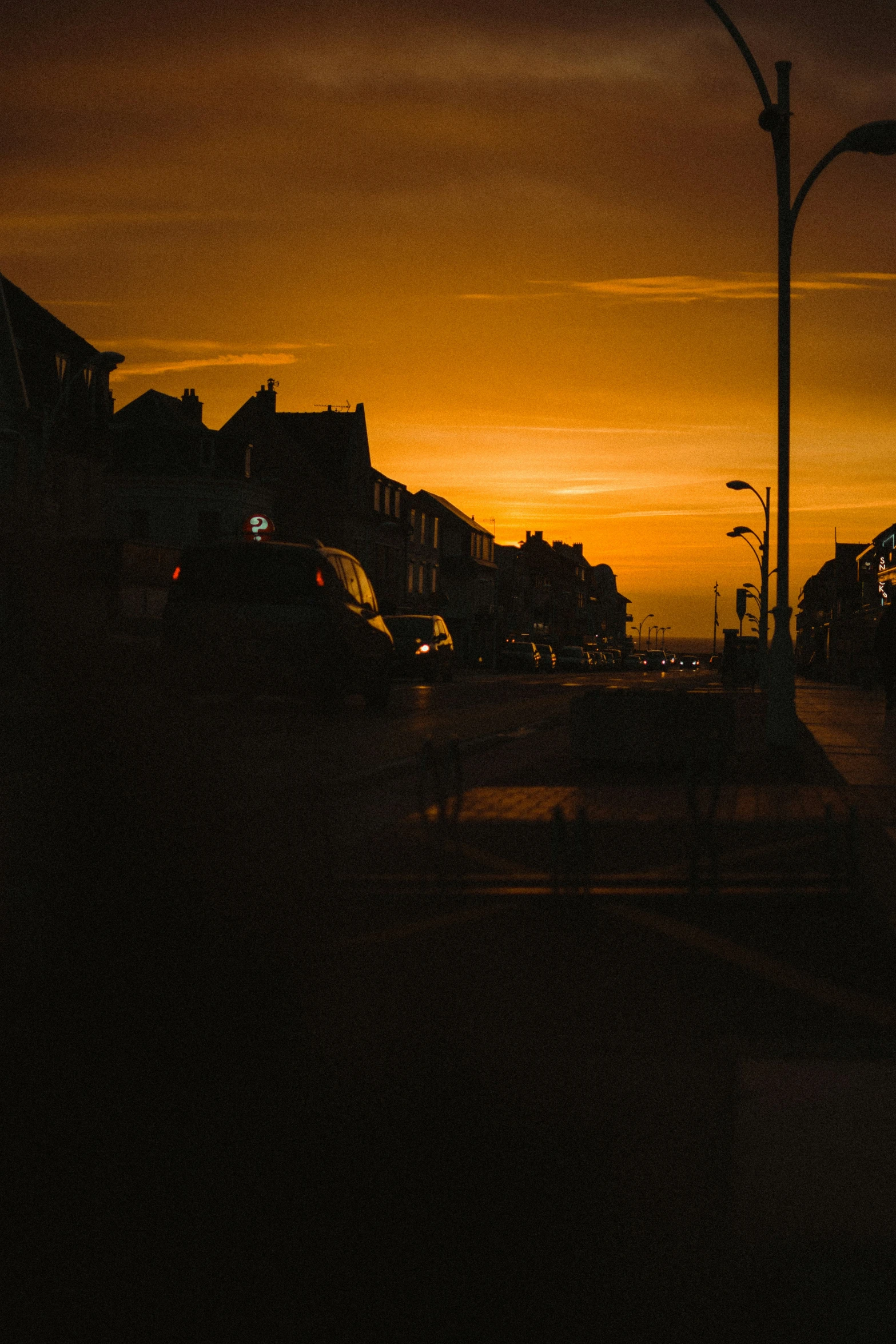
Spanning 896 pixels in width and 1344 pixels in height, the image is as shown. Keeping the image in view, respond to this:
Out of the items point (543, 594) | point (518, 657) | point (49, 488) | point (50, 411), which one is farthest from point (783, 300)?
point (543, 594)

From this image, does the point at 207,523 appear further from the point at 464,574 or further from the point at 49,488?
the point at 464,574

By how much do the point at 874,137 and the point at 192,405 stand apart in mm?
55157

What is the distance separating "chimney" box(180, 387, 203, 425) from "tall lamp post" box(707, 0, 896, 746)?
52.4 meters

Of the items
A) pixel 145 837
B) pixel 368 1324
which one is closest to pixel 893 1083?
pixel 368 1324

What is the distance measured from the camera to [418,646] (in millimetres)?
38938

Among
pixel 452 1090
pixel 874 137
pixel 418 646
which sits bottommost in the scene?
pixel 452 1090

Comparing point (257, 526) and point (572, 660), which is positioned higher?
point (257, 526)

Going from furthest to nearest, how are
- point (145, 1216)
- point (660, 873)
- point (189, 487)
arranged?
point (189, 487) < point (660, 873) < point (145, 1216)

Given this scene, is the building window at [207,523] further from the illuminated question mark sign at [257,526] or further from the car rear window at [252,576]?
the car rear window at [252,576]

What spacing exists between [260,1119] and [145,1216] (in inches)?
25.4

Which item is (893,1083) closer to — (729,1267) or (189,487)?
(729,1267)

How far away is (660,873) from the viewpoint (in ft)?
24.8

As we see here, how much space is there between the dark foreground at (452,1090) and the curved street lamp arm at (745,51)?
36.5 ft

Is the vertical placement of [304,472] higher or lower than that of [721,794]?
higher
